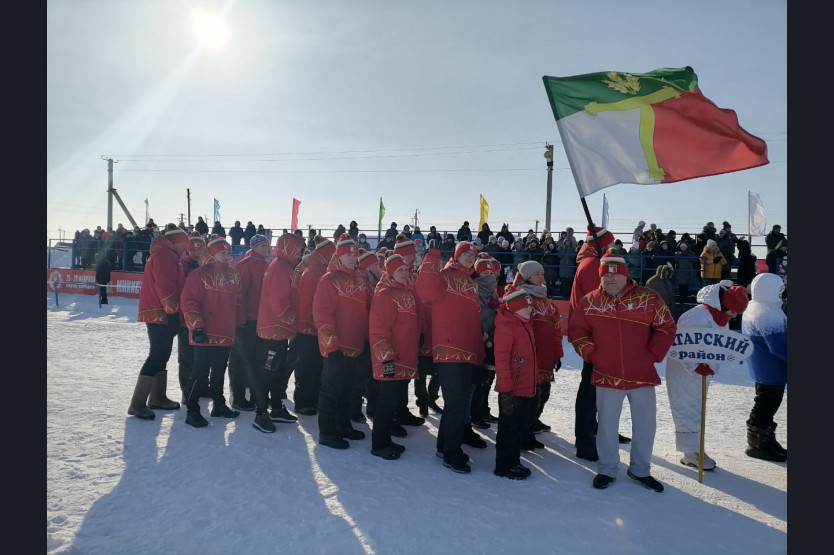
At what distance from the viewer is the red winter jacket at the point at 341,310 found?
A: 499cm

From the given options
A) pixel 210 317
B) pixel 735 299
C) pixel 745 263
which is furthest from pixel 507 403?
pixel 745 263

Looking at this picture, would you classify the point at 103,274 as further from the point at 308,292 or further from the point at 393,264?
the point at 393,264

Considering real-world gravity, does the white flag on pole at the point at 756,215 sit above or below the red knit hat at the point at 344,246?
above

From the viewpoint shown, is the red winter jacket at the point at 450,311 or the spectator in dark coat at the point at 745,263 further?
the spectator in dark coat at the point at 745,263

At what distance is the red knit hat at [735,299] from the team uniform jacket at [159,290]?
567 centimetres

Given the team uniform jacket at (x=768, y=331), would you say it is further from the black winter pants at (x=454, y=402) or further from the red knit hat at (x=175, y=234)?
the red knit hat at (x=175, y=234)

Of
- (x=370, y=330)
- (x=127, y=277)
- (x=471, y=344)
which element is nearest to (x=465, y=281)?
(x=471, y=344)

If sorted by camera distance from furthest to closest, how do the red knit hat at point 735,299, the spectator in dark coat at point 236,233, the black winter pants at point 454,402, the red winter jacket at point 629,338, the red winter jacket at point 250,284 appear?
the spectator in dark coat at point 236,233, the red winter jacket at point 250,284, the black winter pants at point 454,402, the red knit hat at point 735,299, the red winter jacket at point 629,338

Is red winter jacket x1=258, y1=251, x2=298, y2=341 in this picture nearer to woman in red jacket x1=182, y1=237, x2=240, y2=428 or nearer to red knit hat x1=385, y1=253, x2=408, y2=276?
woman in red jacket x1=182, y1=237, x2=240, y2=428

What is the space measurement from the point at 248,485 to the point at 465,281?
8.43 ft

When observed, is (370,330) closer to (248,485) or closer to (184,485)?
(248,485)

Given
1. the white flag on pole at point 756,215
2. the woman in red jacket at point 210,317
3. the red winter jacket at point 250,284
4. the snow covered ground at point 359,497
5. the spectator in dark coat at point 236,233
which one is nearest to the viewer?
the snow covered ground at point 359,497

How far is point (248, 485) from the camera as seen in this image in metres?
4.11

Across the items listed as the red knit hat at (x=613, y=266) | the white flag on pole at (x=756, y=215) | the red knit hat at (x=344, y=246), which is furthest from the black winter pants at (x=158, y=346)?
the white flag on pole at (x=756, y=215)
